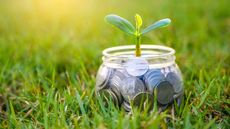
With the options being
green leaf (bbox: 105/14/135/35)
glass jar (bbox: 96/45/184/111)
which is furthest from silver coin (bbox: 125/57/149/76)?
green leaf (bbox: 105/14/135/35)

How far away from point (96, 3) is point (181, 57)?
1792 mm

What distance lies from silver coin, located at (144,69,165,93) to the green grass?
0.10m

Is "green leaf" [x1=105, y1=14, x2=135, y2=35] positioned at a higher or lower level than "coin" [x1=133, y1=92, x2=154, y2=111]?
higher

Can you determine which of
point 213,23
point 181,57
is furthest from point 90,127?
point 213,23

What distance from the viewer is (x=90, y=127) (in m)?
1.37

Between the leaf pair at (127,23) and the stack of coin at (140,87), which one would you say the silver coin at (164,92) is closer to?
the stack of coin at (140,87)

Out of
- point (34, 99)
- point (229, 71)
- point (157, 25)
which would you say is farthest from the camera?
point (229, 71)

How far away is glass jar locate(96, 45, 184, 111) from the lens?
146cm

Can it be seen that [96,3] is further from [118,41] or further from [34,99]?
[34,99]

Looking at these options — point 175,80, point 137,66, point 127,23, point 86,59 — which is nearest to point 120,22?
point 127,23

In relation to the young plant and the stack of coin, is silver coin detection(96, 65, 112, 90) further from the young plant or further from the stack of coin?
the young plant

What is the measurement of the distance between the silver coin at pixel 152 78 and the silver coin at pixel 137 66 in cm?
2

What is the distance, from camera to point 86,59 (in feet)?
7.43

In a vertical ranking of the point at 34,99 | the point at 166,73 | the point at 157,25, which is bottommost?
the point at 34,99
